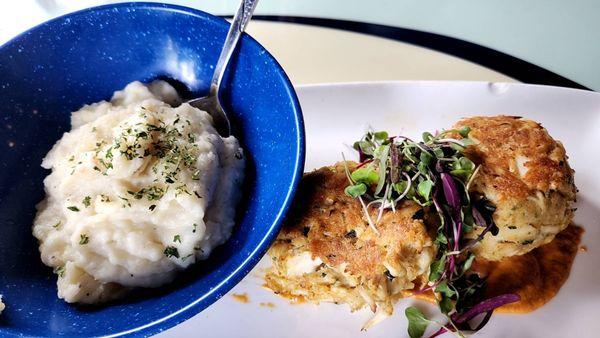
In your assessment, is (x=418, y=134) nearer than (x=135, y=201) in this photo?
No

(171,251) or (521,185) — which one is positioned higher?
(521,185)

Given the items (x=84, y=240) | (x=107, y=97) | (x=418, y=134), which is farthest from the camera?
(x=418, y=134)

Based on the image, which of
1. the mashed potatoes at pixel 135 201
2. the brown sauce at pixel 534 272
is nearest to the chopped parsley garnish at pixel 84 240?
the mashed potatoes at pixel 135 201

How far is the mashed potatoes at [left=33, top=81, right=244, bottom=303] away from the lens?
1504 millimetres

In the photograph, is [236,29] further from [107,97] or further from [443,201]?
[443,201]

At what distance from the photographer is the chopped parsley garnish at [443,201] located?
1726 mm

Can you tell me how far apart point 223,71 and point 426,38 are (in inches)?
51.8

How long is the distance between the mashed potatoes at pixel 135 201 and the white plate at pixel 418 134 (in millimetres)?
360

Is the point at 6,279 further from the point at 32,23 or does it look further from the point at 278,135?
the point at 32,23

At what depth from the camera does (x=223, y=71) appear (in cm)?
182

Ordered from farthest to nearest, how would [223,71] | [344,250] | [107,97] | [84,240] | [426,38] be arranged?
[426,38] < [107,97] < [223,71] < [344,250] < [84,240]

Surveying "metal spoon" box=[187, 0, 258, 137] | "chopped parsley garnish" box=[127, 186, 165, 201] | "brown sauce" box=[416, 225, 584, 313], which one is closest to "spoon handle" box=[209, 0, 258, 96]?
"metal spoon" box=[187, 0, 258, 137]

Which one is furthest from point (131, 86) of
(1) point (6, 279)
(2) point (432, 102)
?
(2) point (432, 102)

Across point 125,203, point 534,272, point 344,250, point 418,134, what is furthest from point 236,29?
point 534,272
